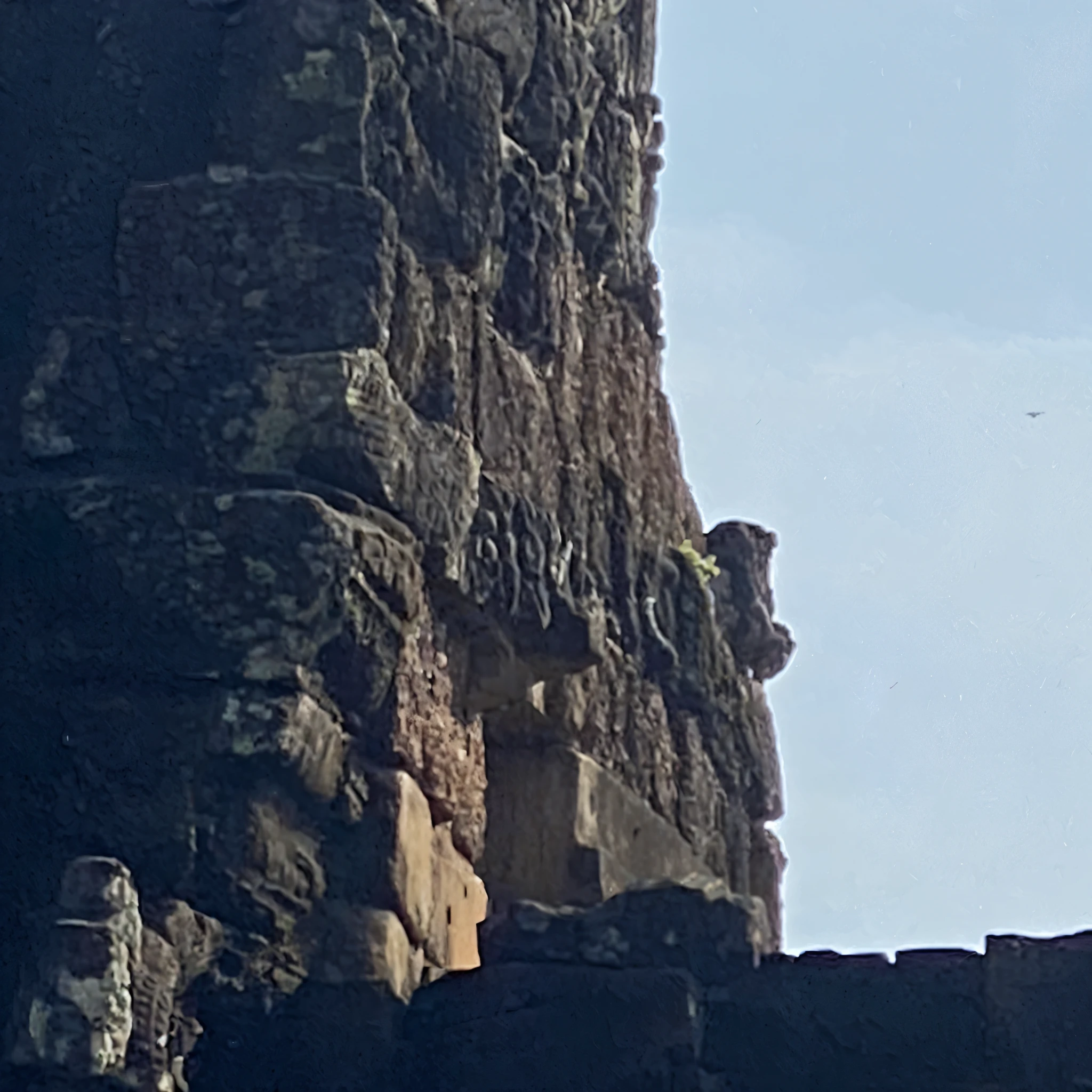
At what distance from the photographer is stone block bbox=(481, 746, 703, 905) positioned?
15203mm

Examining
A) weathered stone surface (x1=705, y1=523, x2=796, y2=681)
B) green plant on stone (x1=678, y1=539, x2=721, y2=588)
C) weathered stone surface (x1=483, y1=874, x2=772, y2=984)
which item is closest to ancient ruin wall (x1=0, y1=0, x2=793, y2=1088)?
weathered stone surface (x1=483, y1=874, x2=772, y2=984)

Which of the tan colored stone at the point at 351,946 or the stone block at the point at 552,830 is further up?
the stone block at the point at 552,830

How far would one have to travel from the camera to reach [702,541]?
18.5 metres

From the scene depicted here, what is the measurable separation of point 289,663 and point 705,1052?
250 centimetres

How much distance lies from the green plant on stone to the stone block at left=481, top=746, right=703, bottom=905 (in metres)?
2.12

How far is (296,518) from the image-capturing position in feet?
42.9

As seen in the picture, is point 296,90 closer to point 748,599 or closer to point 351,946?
point 351,946

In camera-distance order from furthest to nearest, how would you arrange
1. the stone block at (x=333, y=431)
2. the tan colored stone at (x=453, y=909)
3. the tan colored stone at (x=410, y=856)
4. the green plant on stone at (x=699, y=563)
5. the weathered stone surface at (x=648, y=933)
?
the green plant on stone at (x=699, y=563) < the tan colored stone at (x=453, y=909) < the stone block at (x=333, y=431) < the tan colored stone at (x=410, y=856) < the weathered stone surface at (x=648, y=933)

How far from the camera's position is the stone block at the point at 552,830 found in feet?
49.9

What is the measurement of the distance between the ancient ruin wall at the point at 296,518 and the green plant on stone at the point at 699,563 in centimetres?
91

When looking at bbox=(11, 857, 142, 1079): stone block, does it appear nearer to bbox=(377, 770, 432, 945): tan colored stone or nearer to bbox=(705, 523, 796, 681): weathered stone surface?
bbox=(377, 770, 432, 945): tan colored stone

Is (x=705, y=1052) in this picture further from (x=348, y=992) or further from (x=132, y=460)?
(x=132, y=460)

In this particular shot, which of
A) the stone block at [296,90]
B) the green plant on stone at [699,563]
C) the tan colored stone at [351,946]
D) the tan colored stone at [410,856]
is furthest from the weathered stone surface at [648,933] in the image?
the green plant on stone at [699,563]

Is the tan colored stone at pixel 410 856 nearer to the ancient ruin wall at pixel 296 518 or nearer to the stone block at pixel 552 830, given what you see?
the ancient ruin wall at pixel 296 518
